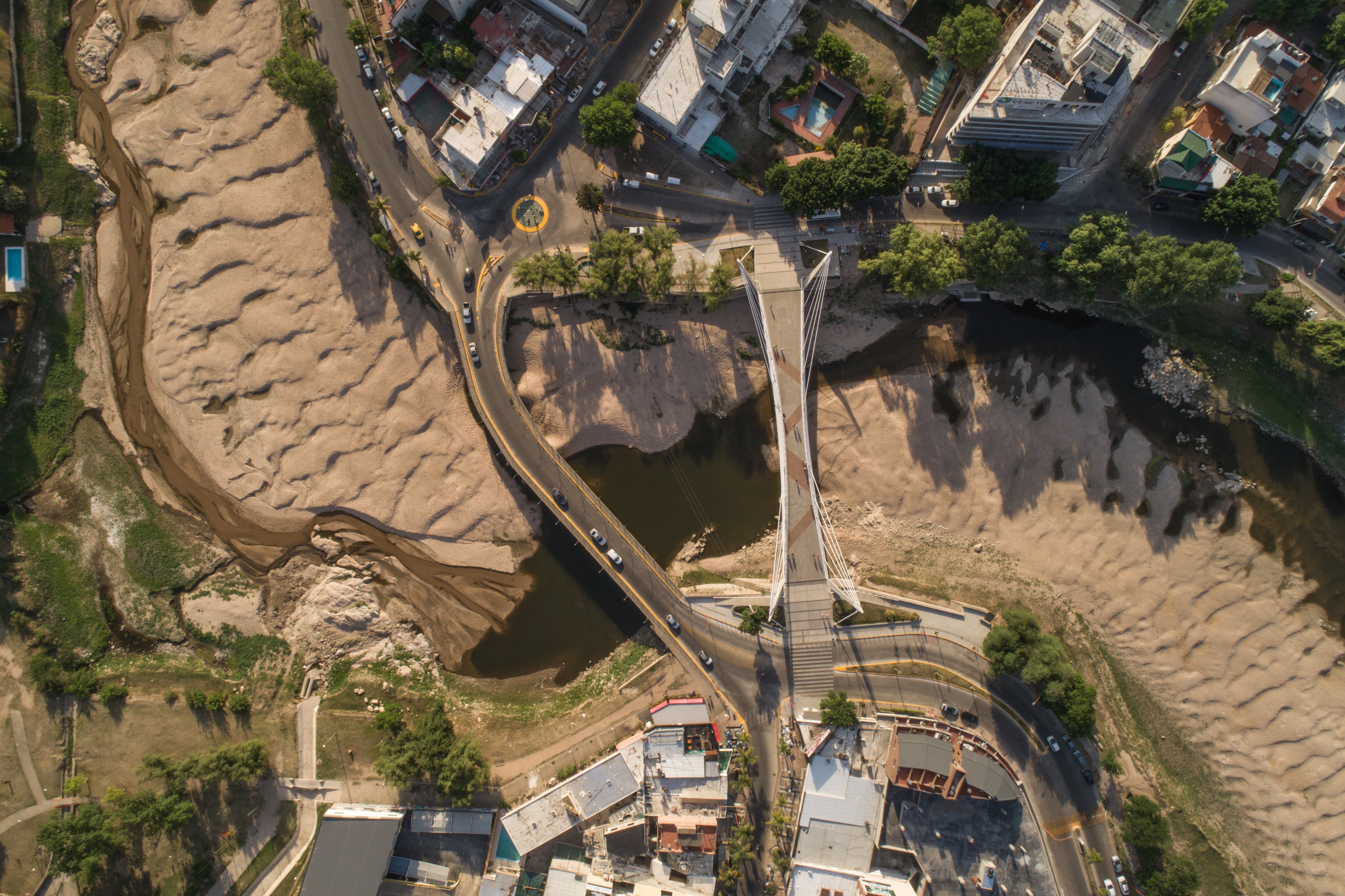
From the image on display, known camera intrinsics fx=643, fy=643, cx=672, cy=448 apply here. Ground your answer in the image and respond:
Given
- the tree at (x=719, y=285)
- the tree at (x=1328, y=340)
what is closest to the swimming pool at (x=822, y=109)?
the tree at (x=719, y=285)

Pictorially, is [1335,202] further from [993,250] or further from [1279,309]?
[993,250]

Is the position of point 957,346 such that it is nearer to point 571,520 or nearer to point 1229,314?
point 1229,314

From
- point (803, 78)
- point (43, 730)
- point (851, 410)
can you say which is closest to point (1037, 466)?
point (851, 410)

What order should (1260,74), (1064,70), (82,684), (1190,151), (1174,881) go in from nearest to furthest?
(1064,70), (1260,74), (1190,151), (1174,881), (82,684)

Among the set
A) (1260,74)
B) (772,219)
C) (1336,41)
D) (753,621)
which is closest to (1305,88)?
(1336,41)

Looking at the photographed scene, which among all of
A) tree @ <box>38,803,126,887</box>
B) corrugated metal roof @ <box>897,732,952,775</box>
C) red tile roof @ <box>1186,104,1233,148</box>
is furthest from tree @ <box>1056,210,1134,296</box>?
tree @ <box>38,803,126,887</box>

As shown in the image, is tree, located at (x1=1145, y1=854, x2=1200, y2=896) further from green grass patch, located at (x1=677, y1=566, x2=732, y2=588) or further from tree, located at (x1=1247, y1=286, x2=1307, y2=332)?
tree, located at (x1=1247, y1=286, x2=1307, y2=332)
